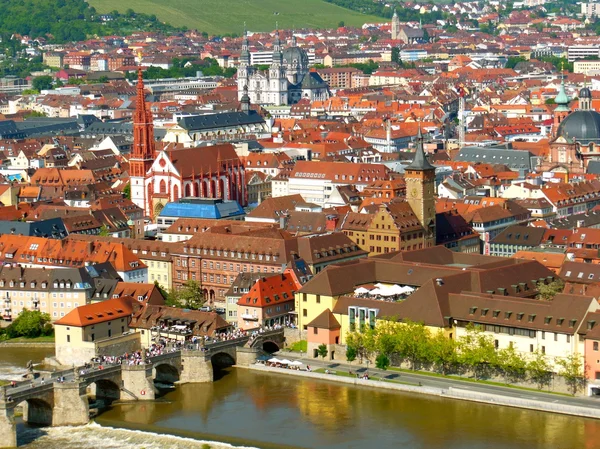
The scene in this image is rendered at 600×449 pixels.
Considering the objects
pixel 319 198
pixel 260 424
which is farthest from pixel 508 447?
pixel 319 198

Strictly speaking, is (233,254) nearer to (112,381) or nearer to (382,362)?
(382,362)

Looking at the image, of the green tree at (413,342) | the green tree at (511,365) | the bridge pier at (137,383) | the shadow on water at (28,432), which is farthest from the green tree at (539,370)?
the shadow on water at (28,432)

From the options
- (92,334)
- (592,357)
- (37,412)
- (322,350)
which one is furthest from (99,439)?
(592,357)

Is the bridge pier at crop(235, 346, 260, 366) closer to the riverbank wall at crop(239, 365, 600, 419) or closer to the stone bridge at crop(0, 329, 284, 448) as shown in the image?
the stone bridge at crop(0, 329, 284, 448)

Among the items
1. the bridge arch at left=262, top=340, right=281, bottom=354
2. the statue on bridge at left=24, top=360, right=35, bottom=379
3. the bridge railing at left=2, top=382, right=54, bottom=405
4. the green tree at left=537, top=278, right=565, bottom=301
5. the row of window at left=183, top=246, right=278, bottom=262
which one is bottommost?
the bridge arch at left=262, top=340, right=281, bottom=354

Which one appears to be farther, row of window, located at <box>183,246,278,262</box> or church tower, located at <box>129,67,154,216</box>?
church tower, located at <box>129,67,154,216</box>

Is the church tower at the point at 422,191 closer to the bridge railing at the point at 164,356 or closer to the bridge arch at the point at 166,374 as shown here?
the bridge railing at the point at 164,356

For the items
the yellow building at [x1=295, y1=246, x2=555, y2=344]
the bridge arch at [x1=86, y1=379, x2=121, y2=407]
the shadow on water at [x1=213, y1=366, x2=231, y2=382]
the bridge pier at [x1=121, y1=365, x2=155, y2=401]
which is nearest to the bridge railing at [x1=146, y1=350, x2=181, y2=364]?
the bridge pier at [x1=121, y1=365, x2=155, y2=401]
